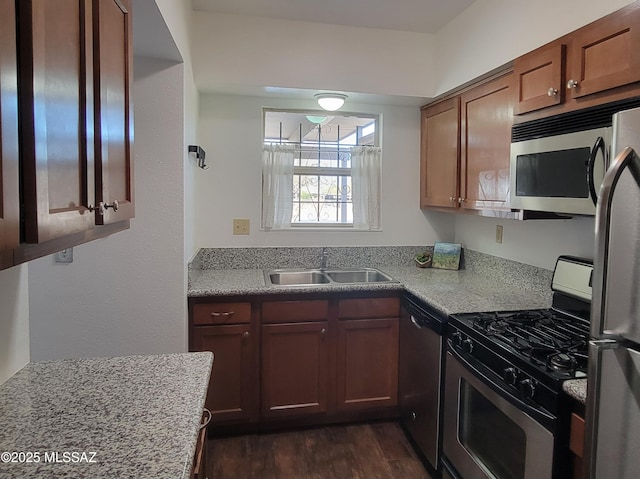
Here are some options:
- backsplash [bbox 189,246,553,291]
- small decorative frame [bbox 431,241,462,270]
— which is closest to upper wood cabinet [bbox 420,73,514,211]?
small decorative frame [bbox 431,241,462,270]

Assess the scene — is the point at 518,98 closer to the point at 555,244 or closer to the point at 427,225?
the point at 555,244

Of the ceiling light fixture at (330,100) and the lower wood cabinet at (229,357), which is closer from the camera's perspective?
the lower wood cabinet at (229,357)

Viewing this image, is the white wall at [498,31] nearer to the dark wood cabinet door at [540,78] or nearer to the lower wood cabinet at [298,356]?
the dark wood cabinet door at [540,78]

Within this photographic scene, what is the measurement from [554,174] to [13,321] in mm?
1927

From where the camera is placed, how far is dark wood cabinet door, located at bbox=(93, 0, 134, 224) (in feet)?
3.36

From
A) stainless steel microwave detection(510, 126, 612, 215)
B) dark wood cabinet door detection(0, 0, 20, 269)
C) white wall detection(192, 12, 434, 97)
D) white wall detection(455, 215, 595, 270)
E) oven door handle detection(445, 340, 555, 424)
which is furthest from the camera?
→ white wall detection(192, 12, 434, 97)

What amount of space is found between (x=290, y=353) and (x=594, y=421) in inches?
67.6

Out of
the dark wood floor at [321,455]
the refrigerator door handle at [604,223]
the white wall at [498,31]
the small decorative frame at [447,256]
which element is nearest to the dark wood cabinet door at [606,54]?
the white wall at [498,31]

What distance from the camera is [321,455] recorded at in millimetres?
2396

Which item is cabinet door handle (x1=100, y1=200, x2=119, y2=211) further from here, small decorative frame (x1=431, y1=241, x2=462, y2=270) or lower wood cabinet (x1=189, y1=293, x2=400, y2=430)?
small decorative frame (x1=431, y1=241, x2=462, y2=270)

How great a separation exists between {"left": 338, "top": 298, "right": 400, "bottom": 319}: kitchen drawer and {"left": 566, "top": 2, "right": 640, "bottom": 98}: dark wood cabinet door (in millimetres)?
1443

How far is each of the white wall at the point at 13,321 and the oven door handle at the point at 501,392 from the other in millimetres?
1565

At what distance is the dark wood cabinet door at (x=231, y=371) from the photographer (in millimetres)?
2443

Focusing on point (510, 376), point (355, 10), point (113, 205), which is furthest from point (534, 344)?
point (355, 10)
